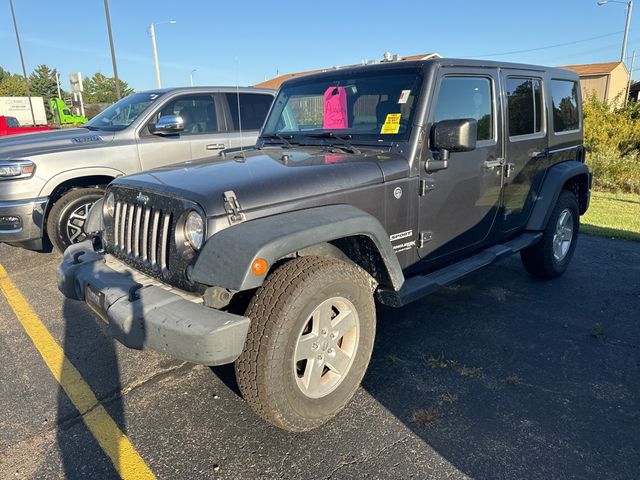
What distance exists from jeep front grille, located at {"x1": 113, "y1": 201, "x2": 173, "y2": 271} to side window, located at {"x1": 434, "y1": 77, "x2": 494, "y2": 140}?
77.4 inches

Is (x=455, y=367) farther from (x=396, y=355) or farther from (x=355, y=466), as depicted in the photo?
(x=355, y=466)

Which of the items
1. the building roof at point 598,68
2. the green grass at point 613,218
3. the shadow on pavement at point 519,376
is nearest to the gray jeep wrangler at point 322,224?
the shadow on pavement at point 519,376

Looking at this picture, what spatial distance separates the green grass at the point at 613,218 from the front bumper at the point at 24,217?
23.4 ft

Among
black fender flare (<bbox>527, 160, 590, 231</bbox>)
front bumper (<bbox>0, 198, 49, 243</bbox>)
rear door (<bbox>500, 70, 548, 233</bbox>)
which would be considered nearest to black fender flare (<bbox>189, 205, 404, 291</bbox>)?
rear door (<bbox>500, 70, 548, 233</bbox>)

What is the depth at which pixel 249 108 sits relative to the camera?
694cm

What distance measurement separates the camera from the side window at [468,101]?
343cm

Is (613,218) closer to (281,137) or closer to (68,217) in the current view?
(281,137)

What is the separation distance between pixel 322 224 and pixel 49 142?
4.40m

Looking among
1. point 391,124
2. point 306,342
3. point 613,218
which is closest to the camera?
point 306,342

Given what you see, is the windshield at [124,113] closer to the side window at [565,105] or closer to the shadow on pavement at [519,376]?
the shadow on pavement at [519,376]

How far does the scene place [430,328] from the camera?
12.8 feet

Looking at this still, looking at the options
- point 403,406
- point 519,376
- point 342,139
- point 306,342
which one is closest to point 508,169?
point 342,139

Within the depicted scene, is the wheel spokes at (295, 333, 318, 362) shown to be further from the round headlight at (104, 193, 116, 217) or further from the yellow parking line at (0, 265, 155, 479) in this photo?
the round headlight at (104, 193, 116, 217)

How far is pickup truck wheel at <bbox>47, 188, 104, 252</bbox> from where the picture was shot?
17.2 ft
